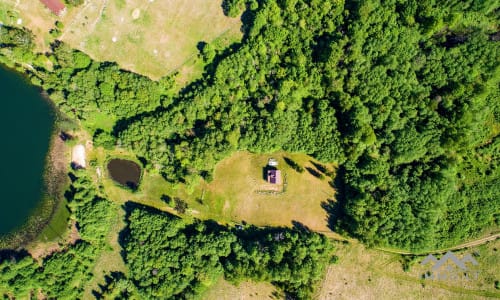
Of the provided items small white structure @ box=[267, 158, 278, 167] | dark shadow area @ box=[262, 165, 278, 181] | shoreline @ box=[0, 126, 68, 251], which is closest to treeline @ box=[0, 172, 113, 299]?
shoreline @ box=[0, 126, 68, 251]

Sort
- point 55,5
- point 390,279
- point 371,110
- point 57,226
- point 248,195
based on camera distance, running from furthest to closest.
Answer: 1. point 57,226
2. point 248,195
3. point 390,279
4. point 55,5
5. point 371,110

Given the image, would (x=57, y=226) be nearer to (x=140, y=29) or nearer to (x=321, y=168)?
(x=140, y=29)

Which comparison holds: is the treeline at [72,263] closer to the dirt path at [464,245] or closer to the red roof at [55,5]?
the red roof at [55,5]

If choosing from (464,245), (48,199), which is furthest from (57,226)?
(464,245)

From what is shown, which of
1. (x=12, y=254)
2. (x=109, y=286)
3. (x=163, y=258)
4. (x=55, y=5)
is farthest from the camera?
(x=12, y=254)

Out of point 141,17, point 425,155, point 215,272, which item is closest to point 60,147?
point 141,17

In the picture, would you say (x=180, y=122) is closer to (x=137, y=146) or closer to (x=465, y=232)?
(x=137, y=146)
